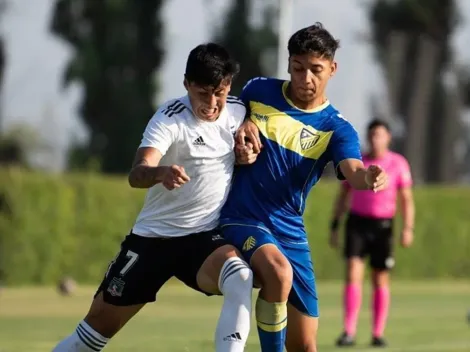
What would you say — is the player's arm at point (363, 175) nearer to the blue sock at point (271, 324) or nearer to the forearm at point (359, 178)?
the forearm at point (359, 178)

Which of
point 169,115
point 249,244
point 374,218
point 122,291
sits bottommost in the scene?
point 374,218

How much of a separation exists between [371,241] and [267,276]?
22.4 ft

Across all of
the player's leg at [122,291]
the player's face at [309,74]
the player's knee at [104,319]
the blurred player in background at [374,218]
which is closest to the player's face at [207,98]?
the player's face at [309,74]

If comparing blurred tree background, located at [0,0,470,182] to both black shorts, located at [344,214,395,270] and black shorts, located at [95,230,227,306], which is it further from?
black shorts, located at [95,230,227,306]

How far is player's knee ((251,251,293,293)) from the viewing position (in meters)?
8.21

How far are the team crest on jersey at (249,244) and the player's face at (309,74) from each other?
0.95m

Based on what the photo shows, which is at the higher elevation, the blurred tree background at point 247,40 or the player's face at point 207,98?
the player's face at point 207,98

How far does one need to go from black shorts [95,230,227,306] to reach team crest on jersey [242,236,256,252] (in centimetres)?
16

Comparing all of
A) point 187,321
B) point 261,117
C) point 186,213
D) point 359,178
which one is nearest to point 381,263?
point 187,321

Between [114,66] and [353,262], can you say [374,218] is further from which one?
[114,66]

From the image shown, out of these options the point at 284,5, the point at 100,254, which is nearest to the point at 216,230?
the point at 100,254

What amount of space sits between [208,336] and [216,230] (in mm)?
5842

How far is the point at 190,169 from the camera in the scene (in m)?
8.36

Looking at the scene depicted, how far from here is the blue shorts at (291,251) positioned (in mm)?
8461
